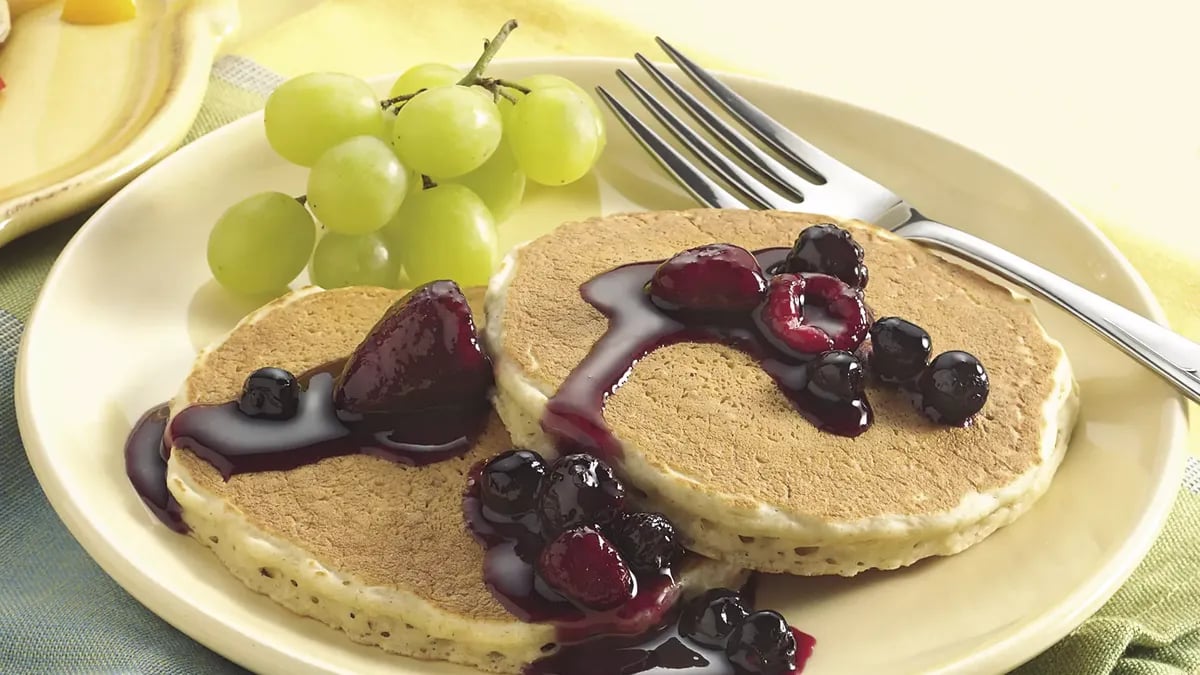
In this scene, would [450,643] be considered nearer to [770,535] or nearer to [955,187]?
[770,535]

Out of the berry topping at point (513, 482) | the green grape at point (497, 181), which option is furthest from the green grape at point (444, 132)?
the berry topping at point (513, 482)

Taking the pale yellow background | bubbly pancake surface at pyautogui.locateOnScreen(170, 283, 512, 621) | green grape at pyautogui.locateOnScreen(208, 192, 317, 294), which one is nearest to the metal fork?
the pale yellow background

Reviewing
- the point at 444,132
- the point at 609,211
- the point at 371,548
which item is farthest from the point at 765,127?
the point at 371,548

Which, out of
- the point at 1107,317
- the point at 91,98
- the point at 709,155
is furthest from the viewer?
the point at 91,98

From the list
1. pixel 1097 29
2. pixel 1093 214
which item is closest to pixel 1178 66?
pixel 1097 29

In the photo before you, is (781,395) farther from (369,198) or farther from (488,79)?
(488,79)

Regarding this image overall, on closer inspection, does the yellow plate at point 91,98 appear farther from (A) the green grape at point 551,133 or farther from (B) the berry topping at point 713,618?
(B) the berry topping at point 713,618

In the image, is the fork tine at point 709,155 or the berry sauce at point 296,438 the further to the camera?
the fork tine at point 709,155
